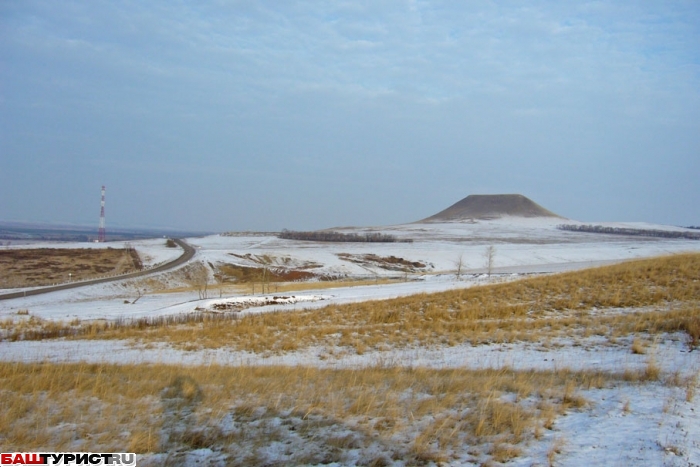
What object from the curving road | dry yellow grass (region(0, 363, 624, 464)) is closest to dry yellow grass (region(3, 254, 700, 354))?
dry yellow grass (region(0, 363, 624, 464))

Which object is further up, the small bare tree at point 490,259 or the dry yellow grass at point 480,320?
the dry yellow grass at point 480,320

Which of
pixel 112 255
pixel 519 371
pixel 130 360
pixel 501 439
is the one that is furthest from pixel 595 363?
pixel 112 255

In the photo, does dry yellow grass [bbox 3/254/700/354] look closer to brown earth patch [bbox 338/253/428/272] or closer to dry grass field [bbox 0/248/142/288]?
dry grass field [bbox 0/248/142/288]

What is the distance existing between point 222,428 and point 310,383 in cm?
225

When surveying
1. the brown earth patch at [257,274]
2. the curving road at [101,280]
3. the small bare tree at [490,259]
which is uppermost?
the small bare tree at [490,259]

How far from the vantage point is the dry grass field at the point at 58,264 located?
55.1 meters

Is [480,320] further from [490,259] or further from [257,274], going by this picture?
[257,274]

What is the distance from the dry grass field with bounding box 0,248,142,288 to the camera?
→ 181 ft

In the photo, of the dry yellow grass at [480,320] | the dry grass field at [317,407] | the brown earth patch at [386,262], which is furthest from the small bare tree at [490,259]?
the dry grass field at [317,407]

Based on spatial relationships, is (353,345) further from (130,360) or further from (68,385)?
(68,385)

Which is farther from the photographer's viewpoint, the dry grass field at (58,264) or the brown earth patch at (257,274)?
the brown earth patch at (257,274)

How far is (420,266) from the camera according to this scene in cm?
7844

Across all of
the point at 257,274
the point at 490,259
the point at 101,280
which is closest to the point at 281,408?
the point at 101,280

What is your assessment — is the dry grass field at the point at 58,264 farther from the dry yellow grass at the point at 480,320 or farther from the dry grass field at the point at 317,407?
the dry grass field at the point at 317,407
